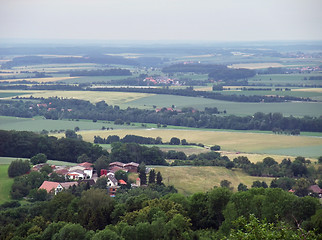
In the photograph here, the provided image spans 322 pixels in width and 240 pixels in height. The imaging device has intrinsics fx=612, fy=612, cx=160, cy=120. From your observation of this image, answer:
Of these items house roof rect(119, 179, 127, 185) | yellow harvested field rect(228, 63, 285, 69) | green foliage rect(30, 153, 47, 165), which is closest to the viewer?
house roof rect(119, 179, 127, 185)

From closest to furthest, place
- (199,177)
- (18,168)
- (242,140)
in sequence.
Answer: (18,168), (199,177), (242,140)

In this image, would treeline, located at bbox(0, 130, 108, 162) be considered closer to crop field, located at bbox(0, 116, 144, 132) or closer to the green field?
the green field

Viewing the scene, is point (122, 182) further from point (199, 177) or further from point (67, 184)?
point (199, 177)

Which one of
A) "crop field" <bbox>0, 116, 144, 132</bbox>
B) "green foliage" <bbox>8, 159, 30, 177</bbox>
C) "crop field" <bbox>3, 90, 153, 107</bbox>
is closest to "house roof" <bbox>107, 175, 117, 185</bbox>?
"green foliage" <bbox>8, 159, 30, 177</bbox>

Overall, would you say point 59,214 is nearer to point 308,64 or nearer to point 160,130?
point 160,130

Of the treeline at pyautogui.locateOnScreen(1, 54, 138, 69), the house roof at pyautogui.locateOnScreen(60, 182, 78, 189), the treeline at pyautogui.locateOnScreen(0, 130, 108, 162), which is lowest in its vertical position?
the treeline at pyautogui.locateOnScreen(1, 54, 138, 69)

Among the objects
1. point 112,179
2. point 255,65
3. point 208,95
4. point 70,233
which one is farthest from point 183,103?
point 255,65
